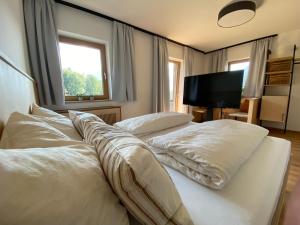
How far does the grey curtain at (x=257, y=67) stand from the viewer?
3201 mm

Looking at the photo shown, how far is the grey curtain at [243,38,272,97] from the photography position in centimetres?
320

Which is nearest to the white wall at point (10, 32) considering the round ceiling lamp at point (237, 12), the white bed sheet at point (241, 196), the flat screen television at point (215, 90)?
the white bed sheet at point (241, 196)

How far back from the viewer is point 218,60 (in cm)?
407

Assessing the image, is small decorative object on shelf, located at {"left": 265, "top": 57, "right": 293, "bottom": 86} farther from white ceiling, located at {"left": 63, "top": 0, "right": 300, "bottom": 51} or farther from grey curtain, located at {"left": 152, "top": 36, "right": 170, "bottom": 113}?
grey curtain, located at {"left": 152, "top": 36, "right": 170, "bottom": 113}

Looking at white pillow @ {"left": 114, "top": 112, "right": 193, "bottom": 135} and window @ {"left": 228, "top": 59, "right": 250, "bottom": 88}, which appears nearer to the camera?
white pillow @ {"left": 114, "top": 112, "right": 193, "bottom": 135}

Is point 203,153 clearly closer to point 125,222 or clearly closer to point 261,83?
point 125,222

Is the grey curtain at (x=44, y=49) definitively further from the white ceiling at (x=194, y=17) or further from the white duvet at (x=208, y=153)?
the white duvet at (x=208, y=153)

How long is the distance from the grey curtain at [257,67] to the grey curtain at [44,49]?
408 centimetres

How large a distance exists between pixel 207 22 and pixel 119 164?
3.06m

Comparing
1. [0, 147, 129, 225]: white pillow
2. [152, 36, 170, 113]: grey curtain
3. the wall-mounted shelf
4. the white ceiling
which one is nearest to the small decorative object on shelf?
the wall-mounted shelf

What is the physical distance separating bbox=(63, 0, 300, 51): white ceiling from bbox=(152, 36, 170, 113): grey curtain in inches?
9.8

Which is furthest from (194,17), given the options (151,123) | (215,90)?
(151,123)

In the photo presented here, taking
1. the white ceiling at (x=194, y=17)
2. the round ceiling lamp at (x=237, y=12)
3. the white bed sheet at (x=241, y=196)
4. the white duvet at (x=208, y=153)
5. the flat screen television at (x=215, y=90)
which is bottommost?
the white bed sheet at (x=241, y=196)

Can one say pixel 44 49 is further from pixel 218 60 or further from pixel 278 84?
pixel 278 84
